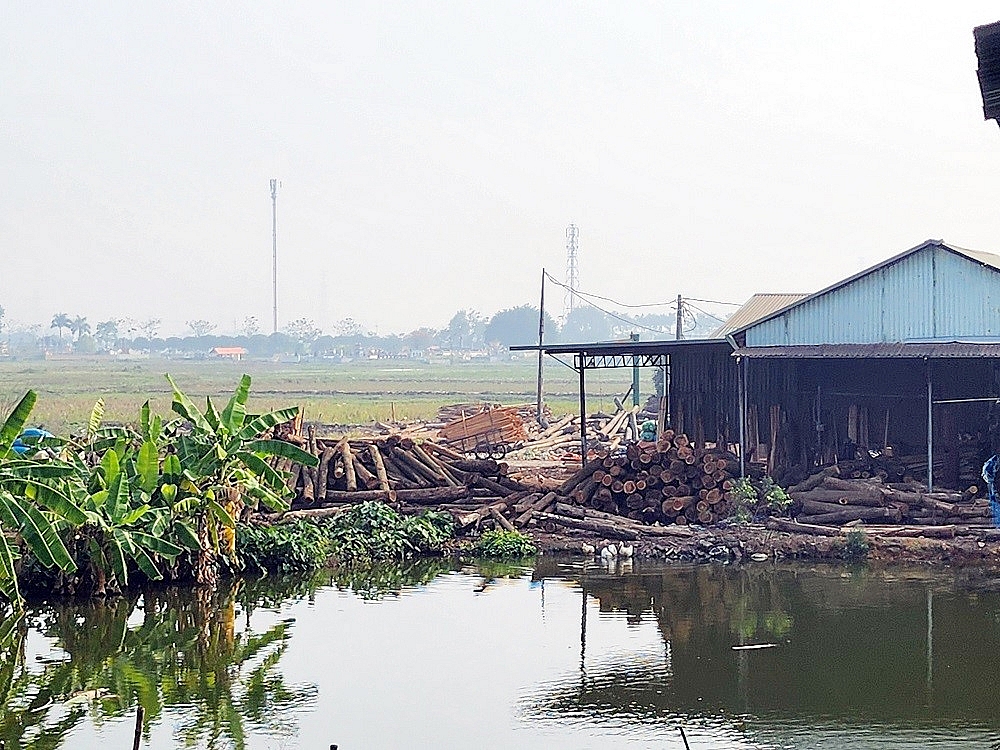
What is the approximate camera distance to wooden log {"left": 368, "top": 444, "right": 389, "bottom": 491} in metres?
22.6

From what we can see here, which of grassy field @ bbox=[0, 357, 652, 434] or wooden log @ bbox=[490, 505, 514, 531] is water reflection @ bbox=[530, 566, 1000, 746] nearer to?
wooden log @ bbox=[490, 505, 514, 531]

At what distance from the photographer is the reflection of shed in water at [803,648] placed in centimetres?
1177

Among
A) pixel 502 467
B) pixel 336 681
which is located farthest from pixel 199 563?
pixel 502 467

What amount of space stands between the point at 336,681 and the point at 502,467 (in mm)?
11812

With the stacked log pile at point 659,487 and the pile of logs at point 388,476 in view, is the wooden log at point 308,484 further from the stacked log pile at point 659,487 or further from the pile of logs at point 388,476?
the stacked log pile at point 659,487

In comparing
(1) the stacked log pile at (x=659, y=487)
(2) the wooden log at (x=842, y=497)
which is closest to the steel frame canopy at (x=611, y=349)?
(1) the stacked log pile at (x=659, y=487)

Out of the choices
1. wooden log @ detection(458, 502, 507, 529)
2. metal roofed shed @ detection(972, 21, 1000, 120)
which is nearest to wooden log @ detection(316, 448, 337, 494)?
wooden log @ detection(458, 502, 507, 529)

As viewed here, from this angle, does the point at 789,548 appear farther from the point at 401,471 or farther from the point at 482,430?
the point at 482,430

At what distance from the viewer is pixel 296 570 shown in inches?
740

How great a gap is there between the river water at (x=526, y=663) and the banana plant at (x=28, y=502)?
3.53ft

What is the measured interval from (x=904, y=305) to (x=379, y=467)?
32.0 feet

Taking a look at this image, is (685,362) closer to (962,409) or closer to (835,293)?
(835,293)

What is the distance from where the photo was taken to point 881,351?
21812 mm

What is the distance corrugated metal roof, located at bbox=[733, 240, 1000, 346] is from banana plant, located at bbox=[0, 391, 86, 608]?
559 inches
